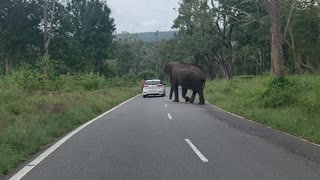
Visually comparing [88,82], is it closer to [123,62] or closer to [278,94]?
[278,94]

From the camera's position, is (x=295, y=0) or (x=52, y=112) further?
(x=295, y=0)

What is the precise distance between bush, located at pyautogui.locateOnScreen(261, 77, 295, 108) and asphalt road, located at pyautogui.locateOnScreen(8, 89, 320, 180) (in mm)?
4999

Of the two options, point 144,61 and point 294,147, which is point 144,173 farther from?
point 144,61

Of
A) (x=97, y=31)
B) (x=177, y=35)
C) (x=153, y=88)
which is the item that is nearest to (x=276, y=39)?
(x=153, y=88)

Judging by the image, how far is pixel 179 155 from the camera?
893 cm

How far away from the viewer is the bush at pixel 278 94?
18406 millimetres

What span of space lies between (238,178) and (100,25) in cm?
5972

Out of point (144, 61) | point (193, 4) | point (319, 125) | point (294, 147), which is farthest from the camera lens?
point (144, 61)

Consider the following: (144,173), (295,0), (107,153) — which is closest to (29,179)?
(144,173)

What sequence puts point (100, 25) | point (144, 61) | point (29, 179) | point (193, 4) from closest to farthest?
point (29, 179), point (193, 4), point (100, 25), point (144, 61)

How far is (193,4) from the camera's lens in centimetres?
5881

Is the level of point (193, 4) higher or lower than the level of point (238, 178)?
higher

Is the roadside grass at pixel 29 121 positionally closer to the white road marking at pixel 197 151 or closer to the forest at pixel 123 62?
the forest at pixel 123 62

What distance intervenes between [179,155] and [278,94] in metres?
11.1
